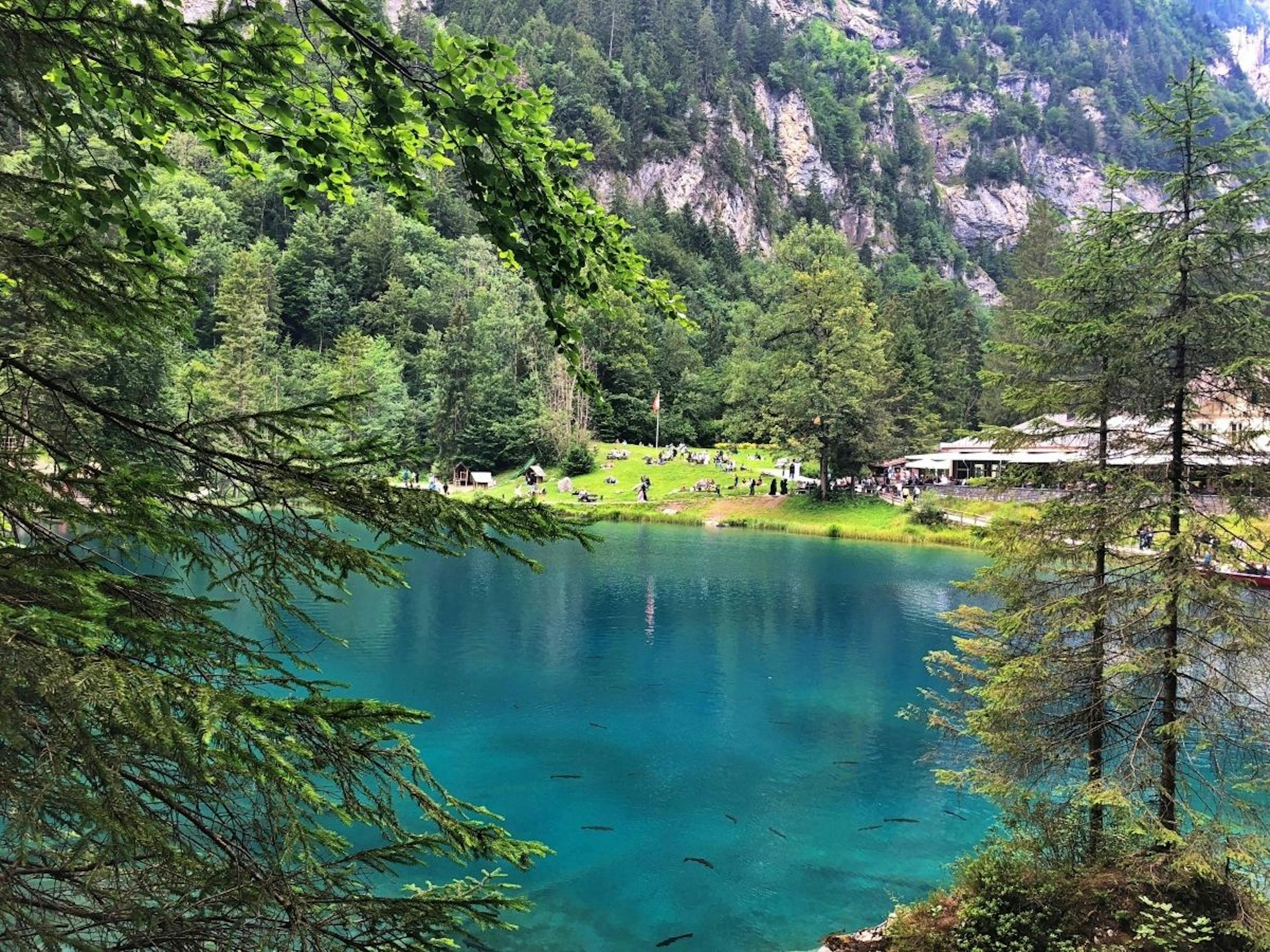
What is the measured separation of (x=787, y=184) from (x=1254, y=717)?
494 feet

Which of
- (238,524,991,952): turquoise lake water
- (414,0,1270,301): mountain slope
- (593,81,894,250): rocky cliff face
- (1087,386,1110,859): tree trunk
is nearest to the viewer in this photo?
(1087,386,1110,859): tree trunk

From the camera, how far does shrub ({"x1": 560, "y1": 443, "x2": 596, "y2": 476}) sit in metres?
54.2

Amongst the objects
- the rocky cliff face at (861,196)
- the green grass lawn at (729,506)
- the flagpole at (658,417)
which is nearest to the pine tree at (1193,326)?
the green grass lawn at (729,506)

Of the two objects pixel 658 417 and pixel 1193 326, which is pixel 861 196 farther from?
pixel 1193 326

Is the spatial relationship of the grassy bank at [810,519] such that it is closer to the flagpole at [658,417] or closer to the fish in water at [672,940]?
the flagpole at [658,417]

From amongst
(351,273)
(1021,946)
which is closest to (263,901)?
(1021,946)

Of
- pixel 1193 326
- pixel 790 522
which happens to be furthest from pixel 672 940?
pixel 790 522

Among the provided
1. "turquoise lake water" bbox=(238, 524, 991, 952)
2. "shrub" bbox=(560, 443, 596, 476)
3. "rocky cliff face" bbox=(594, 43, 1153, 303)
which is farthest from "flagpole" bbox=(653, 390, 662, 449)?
"rocky cliff face" bbox=(594, 43, 1153, 303)

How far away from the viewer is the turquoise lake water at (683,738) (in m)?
9.12

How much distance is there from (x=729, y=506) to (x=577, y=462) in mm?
13675

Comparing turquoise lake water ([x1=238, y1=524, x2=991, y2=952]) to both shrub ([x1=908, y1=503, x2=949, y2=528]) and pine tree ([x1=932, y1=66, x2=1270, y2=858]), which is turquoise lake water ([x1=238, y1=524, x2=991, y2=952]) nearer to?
pine tree ([x1=932, y1=66, x2=1270, y2=858])

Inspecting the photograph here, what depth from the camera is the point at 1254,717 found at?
22.7 feet

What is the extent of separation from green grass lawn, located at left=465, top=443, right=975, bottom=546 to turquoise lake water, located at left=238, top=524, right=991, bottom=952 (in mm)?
11902

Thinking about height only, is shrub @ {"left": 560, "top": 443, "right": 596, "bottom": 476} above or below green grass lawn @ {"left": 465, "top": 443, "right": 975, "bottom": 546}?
above
